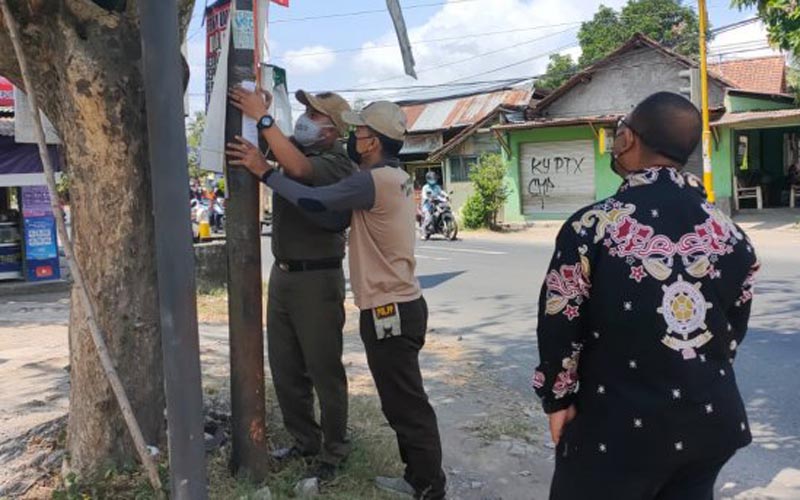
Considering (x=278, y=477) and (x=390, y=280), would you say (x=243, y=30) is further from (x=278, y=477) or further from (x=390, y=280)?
(x=278, y=477)

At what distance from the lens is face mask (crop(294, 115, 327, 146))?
3820 millimetres

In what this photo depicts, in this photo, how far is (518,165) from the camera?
25.5 metres

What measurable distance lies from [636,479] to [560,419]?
267mm

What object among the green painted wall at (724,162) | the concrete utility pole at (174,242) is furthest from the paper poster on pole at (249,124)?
the green painted wall at (724,162)

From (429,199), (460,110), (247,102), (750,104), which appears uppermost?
(460,110)

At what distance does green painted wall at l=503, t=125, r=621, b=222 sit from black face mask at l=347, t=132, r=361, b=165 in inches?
815

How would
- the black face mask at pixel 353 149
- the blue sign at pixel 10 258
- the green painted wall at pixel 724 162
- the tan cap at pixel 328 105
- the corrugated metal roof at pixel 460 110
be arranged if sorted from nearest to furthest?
1. the black face mask at pixel 353 149
2. the tan cap at pixel 328 105
3. the blue sign at pixel 10 258
4. the green painted wall at pixel 724 162
5. the corrugated metal roof at pixel 460 110

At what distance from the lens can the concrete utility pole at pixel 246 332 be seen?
3416 mm

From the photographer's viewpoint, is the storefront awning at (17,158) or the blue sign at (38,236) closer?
the storefront awning at (17,158)

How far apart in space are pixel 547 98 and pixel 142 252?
24087 mm

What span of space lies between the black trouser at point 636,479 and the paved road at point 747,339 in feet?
7.18

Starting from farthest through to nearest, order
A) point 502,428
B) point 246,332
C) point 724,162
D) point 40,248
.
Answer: point 724,162
point 40,248
point 502,428
point 246,332

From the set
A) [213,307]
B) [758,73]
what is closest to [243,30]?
[213,307]

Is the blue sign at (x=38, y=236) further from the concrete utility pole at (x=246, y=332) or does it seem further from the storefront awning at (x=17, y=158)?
the concrete utility pole at (x=246, y=332)
